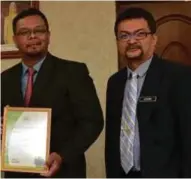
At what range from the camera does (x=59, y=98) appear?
188 centimetres

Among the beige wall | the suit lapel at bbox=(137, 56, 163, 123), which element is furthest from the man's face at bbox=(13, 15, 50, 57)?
the beige wall

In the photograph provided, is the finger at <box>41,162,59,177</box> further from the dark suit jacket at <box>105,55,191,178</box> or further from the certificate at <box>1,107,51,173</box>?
the dark suit jacket at <box>105,55,191,178</box>

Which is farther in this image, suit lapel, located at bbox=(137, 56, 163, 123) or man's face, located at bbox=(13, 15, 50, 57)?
man's face, located at bbox=(13, 15, 50, 57)

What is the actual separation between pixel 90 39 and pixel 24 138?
118cm

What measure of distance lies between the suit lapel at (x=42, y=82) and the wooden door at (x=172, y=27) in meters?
1.06

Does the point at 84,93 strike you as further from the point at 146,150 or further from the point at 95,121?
the point at 146,150

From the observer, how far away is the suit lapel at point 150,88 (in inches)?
70.3

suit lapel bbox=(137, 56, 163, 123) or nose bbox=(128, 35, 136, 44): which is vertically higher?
nose bbox=(128, 35, 136, 44)

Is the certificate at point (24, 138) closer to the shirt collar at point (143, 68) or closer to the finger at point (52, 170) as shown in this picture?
the finger at point (52, 170)

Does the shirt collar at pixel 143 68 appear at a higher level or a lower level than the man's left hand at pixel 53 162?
higher

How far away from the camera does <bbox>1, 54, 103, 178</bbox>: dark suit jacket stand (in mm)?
1872

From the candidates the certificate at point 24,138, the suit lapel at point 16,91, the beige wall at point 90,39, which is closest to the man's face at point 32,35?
the suit lapel at point 16,91

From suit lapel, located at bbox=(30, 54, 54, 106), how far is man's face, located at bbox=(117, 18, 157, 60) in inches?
13.7

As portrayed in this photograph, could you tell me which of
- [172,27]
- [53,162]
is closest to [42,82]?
[53,162]
